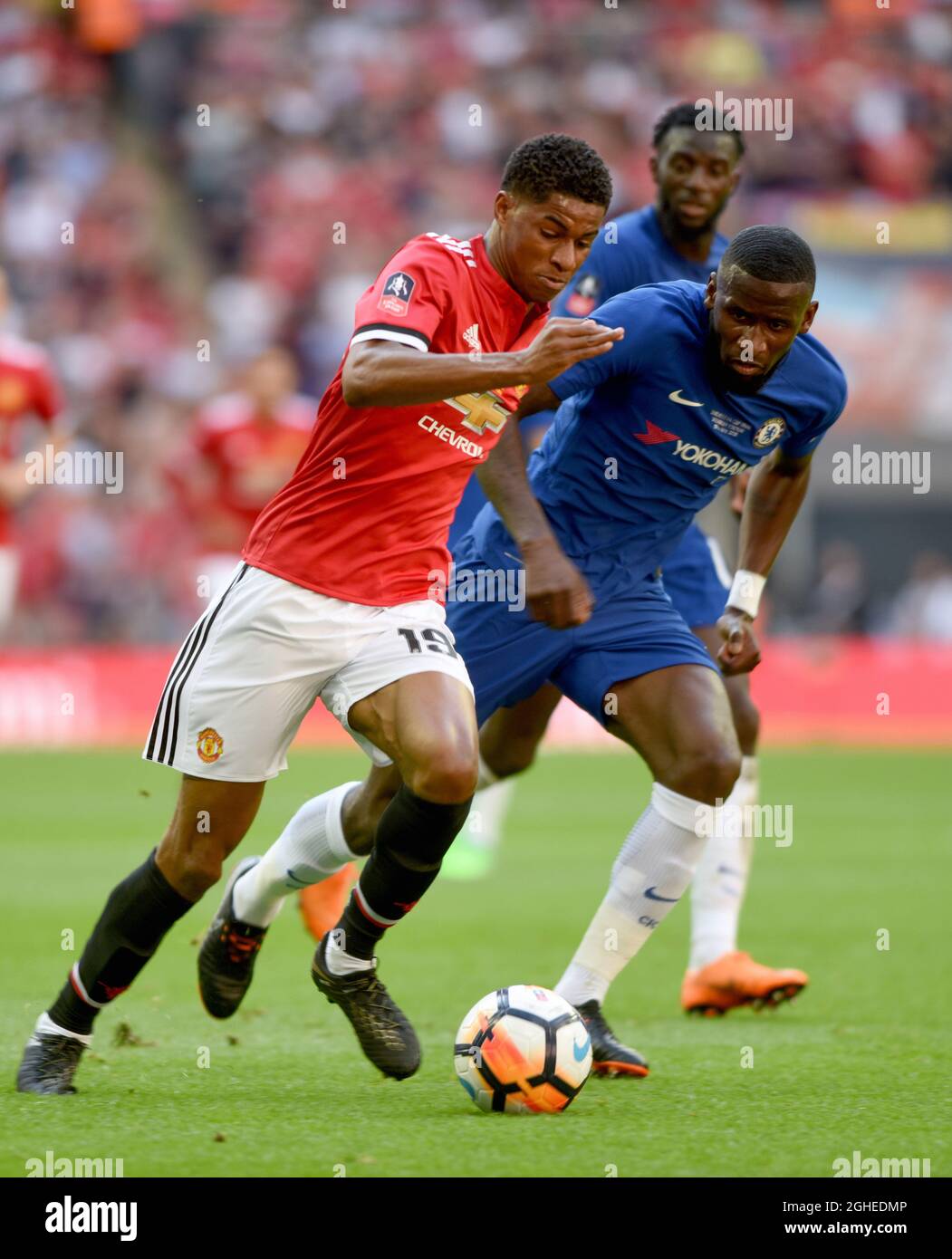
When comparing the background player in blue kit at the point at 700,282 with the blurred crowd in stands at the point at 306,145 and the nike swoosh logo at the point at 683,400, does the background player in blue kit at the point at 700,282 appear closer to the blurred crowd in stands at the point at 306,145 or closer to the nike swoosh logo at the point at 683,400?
the nike swoosh logo at the point at 683,400

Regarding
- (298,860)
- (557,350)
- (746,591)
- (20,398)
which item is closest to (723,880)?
(746,591)

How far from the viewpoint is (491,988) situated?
665 centimetres

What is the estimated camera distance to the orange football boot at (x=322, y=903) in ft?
21.7

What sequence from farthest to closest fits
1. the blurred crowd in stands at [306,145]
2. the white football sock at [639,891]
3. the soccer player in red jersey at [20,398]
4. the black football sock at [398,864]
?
the blurred crowd in stands at [306,145], the soccer player in red jersey at [20,398], the white football sock at [639,891], the black football sock at [398,864]

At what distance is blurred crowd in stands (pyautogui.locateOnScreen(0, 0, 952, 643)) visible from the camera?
20.2 m

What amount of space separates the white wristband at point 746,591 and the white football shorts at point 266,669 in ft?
3.90

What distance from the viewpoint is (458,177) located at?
21594mm

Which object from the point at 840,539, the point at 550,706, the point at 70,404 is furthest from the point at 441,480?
the point at 840,539

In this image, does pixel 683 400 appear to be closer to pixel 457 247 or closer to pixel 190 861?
pixel 457 247

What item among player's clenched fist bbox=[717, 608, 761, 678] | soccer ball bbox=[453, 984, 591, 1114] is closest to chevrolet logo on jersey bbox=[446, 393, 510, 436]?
player's clenched fist bbox=[717, 608, 761, 678]

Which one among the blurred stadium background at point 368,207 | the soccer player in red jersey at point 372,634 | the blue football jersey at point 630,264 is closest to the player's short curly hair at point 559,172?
the soccer player in red jersey at point 372,634

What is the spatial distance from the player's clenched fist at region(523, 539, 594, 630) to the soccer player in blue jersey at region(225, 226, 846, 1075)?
0.56ft

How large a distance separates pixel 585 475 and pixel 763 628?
48.1 feet
